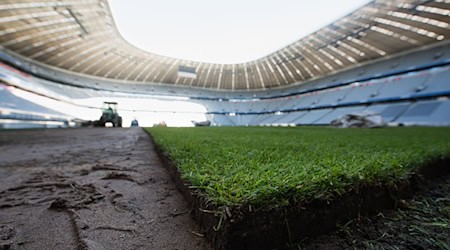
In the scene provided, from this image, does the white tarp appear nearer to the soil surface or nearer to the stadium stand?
the stadium stand

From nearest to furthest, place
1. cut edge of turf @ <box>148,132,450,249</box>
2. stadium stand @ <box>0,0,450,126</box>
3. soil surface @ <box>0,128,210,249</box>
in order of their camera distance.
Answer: cut edge of turf @ <box>148,132,450,249</box>, soil surface @ <box>0,128,210,249</box>, stadium stand @ <box>0,0,450,126</box>

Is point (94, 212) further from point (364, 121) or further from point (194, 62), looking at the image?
point (194, 62)

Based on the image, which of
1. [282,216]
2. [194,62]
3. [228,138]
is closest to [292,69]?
[194,62]

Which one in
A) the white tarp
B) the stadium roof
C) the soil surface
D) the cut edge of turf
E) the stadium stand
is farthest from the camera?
the stadium stand

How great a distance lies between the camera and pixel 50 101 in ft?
53.9

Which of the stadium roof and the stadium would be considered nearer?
the stadium

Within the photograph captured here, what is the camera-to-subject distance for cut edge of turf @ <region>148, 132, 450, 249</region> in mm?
547

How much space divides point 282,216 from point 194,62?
24.1 metres

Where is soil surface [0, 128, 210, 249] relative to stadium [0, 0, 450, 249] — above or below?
below


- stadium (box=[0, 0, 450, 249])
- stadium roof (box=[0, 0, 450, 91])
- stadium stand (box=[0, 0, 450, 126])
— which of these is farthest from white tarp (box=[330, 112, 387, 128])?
stadium roof (box=[0, 0, 450, 91])

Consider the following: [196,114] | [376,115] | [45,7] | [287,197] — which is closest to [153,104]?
[196,114]

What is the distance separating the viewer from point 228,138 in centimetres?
312

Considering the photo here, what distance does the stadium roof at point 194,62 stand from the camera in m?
12.5

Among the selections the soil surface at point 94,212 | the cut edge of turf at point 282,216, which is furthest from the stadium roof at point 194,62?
the cut edge of turf at point 282,216
